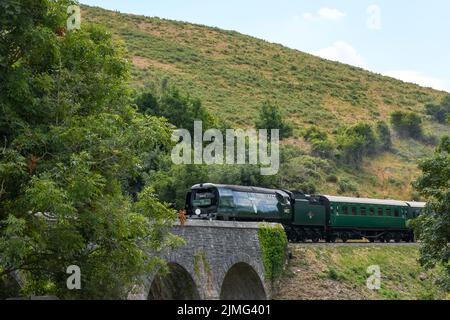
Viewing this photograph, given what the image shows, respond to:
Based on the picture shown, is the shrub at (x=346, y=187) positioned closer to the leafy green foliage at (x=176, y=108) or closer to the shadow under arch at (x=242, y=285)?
the leafy green foliage at (x=176, y=108)

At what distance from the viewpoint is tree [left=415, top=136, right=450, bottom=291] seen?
81.1 ft

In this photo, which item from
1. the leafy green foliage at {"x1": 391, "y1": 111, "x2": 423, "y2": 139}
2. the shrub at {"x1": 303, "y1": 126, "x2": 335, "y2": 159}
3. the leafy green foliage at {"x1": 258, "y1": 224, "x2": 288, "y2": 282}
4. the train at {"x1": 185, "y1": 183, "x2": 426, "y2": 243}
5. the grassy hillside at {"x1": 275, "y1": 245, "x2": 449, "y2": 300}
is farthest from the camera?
the leafy green foliage at {"x1": 391, "y1": 111, "x2": 423, "y2": 139}

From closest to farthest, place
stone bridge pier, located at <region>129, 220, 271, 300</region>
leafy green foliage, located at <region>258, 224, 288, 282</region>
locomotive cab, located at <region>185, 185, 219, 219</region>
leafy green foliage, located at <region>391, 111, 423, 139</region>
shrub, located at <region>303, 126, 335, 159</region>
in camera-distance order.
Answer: stone bridge pier, located at <region>129, 220, 271, 300</region> → leafy green foliage, located at <region>258, 224, 288, 282</region> → locomotive cab, located at <region>185, 185, 219, 219</region> → shrub, located at <region>303, 126, 335, 159</region> → leafy green foliage, located at <region>391, 111, 423, 139</region>

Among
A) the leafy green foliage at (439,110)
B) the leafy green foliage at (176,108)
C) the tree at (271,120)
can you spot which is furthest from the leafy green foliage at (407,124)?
the leafy green foliage at (176,108)

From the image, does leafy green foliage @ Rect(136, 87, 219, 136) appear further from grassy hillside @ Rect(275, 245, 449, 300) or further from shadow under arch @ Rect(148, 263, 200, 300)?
shadow under arch @ Rect(148, 263, 200, 300)

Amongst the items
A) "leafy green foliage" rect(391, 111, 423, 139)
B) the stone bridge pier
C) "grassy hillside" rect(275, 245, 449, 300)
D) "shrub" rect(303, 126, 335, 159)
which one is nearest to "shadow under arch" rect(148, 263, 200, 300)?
the stone bridge pier

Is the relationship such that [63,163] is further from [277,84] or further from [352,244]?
[277,84]

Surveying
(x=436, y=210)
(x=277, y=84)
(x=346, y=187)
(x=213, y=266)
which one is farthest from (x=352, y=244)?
(x=277, y=84)

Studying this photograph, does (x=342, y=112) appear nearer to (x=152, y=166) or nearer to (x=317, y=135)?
(x=317, y=135)

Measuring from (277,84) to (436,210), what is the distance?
6734cm

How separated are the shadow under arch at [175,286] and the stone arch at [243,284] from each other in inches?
162

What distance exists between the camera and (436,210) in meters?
25.2

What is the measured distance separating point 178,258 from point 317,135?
48.7 metres

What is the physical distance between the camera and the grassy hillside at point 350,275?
108 ft
